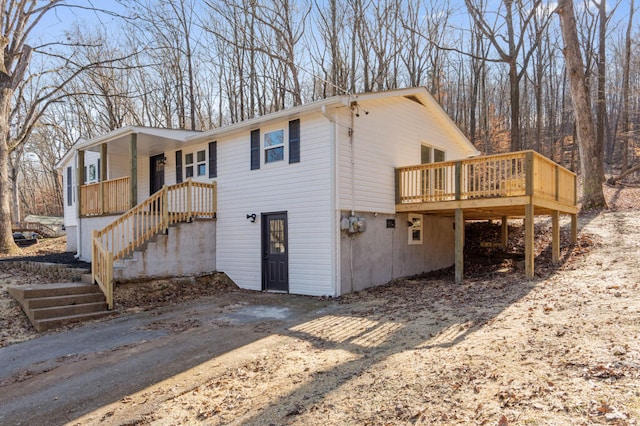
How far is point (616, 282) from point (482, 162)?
3697 millimetres

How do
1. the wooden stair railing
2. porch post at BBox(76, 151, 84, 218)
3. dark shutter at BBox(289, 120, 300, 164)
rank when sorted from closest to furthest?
1. the wooden stair railing
2. dark shutter at BBox(289, 120, 300, 164)
3. porch post at BBox(76, 151, 84, 218)

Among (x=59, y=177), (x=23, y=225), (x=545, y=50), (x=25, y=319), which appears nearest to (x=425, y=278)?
(x=25, y=319)

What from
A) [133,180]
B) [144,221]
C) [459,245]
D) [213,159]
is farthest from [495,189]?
[133,180]

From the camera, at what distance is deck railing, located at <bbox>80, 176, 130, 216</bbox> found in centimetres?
1280

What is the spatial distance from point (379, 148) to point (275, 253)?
13.7 ft

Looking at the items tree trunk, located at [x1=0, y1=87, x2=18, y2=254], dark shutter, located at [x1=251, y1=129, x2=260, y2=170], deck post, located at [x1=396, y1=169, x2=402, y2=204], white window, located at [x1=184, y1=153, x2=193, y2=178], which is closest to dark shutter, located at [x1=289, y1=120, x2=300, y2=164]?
dark shutter, located at [x1=251, y1=129, x2=260, y2=170]

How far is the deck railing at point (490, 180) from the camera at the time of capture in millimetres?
9320

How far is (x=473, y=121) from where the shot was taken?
26438mm

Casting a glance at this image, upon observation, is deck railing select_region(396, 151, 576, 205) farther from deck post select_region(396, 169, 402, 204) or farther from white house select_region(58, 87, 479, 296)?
white house select_region(58, 87, 479, 296)

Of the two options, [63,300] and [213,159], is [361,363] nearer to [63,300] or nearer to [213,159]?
[63,300]

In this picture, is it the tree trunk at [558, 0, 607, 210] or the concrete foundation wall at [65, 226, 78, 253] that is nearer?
the tree trunk at [558, 0, 607, 210]

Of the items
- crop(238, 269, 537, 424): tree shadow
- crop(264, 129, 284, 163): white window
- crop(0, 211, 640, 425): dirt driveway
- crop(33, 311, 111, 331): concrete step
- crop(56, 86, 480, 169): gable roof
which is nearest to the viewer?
crop(0, 211, 640, 425): dirt driveway

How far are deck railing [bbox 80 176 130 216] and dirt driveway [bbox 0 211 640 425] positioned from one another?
18.0 ft

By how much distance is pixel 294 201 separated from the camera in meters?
10.8
